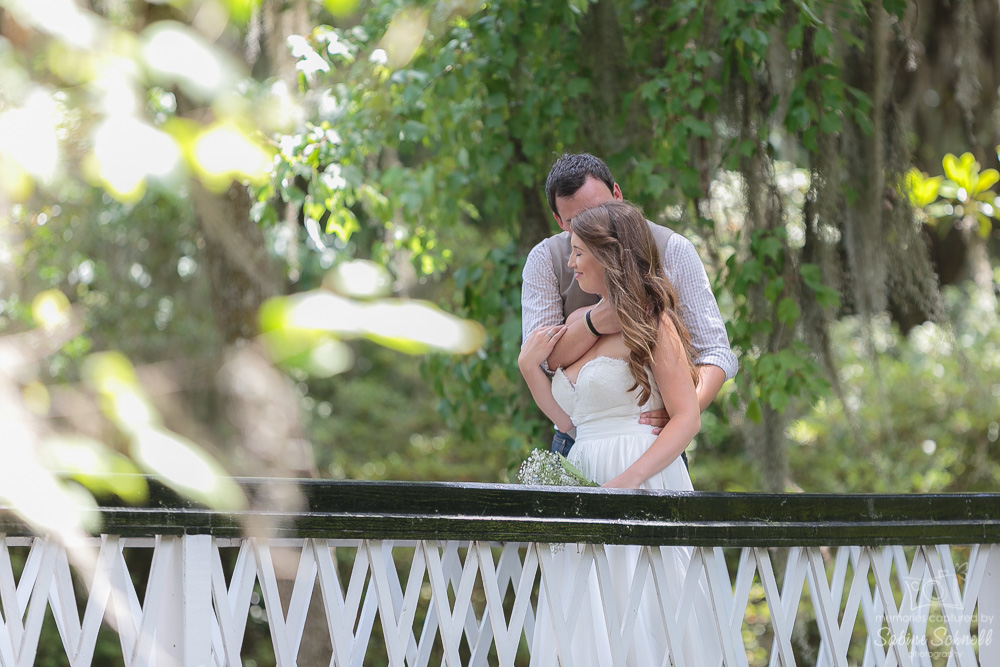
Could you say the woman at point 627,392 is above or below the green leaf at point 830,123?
below

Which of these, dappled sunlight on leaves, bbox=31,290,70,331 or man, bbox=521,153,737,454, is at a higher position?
man, bbox=521,153,737,454

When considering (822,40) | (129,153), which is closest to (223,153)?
(129,153)

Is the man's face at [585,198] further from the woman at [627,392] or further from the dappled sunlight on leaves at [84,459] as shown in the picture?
the dappled sunlight on leaves at [84,459]

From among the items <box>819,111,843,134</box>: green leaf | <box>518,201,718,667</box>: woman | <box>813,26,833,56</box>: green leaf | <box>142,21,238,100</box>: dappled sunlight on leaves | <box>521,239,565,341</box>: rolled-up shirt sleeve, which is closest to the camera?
<box>142,21,238,100</box>: dappled sunlight on leaves

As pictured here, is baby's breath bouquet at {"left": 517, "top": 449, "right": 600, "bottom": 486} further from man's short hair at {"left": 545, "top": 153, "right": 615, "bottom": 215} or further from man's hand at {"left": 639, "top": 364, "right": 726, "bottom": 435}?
man's short hair at {"left": 545, "top": 153, "right": 615, "bottom": 215}

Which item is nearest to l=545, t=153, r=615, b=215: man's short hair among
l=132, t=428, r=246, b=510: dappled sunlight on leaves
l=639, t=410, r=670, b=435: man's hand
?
l=639, t=410, r=670, b=435: man's hand

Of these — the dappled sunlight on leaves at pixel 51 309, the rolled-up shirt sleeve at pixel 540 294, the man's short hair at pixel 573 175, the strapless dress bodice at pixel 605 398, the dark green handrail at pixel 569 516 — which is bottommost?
the dappled sunlight on leaves at pixel 51 309

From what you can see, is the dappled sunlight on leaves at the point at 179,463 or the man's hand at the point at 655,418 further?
the man's hand at the point at 655,418

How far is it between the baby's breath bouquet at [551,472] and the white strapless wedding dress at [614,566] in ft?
0.54

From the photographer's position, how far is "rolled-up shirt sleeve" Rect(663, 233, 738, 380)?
2.31 metres

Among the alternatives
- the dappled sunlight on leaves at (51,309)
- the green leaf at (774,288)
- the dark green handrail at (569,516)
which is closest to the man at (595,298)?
the dark green handrail at (569,516)

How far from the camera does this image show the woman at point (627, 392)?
2.02m

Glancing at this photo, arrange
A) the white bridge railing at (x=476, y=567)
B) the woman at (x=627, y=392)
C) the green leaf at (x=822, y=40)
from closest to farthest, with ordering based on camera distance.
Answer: the white bridge railing at (x=476, y=567), the woman at (x=627, y=392), the green leaf at (x=822, y=40)

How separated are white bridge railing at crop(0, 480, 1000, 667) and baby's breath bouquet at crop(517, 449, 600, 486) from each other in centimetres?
21
